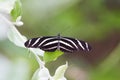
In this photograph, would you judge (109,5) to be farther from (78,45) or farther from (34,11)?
(78,45)

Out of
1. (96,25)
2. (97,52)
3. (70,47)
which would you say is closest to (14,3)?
(70,47)

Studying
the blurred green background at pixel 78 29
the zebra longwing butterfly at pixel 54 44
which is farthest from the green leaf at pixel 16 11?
the blurred green background at pixel 78 29

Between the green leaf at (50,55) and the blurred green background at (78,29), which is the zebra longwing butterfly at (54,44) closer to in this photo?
the green leaf at (50,55)

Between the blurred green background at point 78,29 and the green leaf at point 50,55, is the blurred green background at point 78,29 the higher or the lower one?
the lower one

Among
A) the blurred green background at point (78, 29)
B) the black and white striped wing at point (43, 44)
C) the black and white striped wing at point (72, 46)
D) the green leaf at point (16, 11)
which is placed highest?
the green leaf at point (16, 11)

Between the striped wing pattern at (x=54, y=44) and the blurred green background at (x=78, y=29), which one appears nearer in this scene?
the striped wing pattern at (x=54, y=44)

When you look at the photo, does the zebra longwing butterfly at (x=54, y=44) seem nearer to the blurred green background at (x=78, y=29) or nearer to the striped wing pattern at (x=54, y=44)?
the striped wing pattern at (x=54, y=44)
